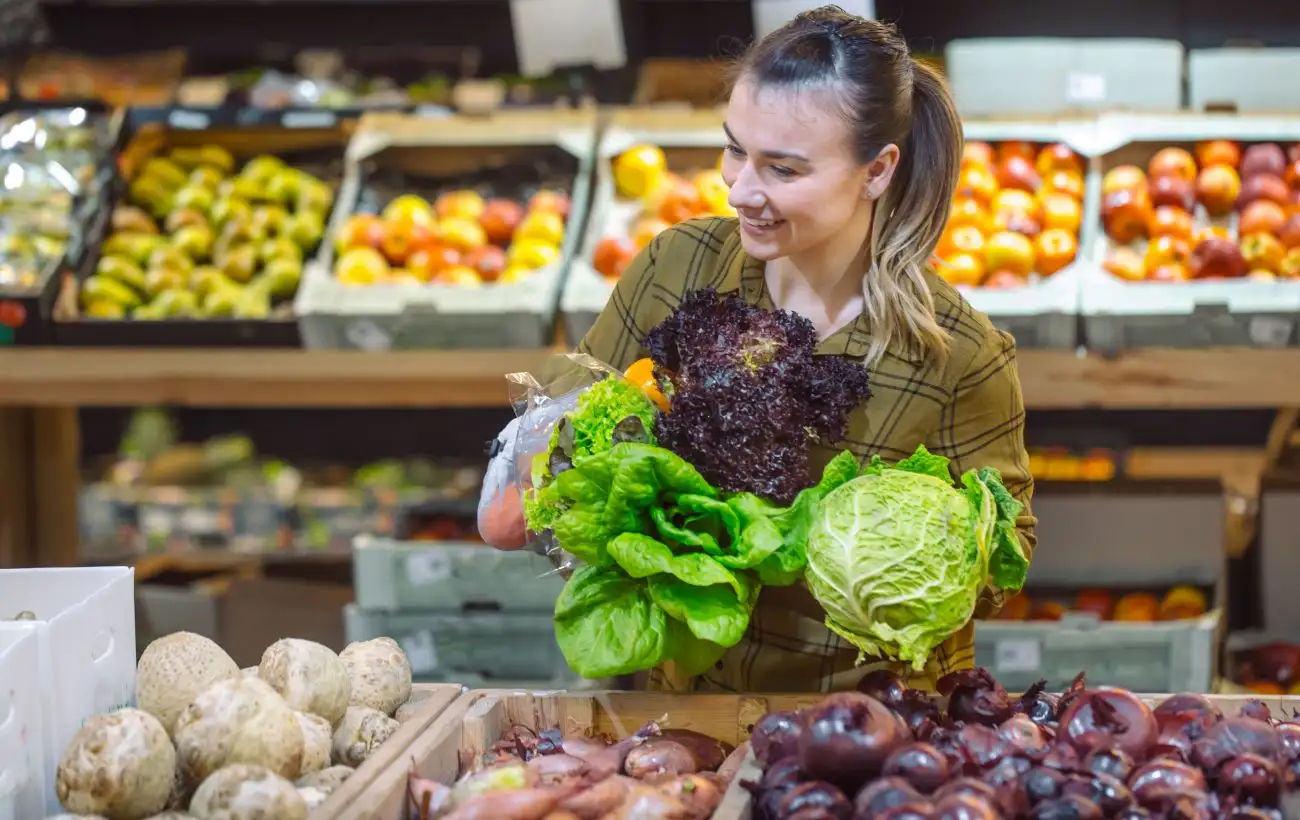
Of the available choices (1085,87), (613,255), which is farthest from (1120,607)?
(613,255)

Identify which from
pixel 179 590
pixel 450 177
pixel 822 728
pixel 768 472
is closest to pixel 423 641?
pixel 179 590

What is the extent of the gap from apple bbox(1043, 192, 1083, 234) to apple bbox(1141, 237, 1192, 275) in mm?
190

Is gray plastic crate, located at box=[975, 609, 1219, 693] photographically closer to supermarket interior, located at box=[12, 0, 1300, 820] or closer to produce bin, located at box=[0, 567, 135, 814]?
supermarket interior, located at box=[12, 0, 1300, 820]

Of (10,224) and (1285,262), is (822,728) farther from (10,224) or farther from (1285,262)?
(10,224)

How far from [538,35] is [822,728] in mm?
2824

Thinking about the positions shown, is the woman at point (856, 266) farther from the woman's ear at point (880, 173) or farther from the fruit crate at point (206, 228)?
the fruit crate at point (206, 228)

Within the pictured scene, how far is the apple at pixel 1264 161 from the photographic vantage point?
10.8ft

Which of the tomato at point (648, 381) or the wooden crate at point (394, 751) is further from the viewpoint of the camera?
the tomato at point (648, 381)

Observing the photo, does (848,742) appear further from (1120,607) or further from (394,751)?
(1120,607)

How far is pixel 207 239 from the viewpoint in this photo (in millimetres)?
3672

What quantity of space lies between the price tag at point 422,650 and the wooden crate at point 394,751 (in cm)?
151

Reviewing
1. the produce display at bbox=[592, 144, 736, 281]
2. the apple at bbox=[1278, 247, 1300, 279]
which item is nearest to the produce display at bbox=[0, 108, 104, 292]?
the produce display at bbox=[592, 144, 736, 281]

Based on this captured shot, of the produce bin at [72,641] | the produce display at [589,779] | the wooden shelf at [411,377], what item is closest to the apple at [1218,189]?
the wooden shelf at [411,377]

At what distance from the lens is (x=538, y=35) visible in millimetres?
3773
